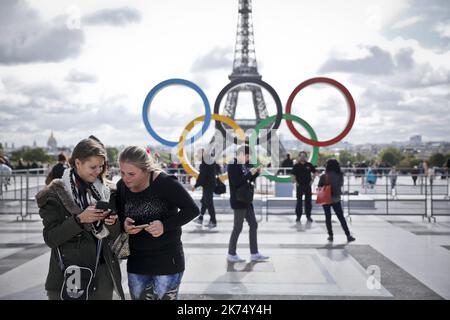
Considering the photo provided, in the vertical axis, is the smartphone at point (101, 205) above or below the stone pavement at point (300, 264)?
above

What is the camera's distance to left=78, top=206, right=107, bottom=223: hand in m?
2.71

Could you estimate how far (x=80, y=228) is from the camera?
2.76m

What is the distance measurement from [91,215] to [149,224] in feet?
1.47

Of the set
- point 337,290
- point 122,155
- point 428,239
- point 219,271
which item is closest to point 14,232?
point 219,271

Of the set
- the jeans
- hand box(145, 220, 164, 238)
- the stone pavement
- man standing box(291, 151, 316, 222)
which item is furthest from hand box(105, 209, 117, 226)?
man standing box(291, 151, 316, 222)

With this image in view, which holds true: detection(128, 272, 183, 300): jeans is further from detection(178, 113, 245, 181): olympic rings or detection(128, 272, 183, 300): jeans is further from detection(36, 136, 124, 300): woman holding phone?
detection(178, 113, 245, 181): olympic rings

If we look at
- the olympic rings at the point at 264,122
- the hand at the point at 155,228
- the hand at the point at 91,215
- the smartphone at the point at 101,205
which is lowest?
the hand at the point at 155,228

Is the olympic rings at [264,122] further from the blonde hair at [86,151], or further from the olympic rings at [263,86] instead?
the blonde hair at [86,151]

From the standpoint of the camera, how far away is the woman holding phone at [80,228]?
280 centimetres

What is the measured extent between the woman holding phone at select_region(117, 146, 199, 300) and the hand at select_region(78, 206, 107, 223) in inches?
13.6

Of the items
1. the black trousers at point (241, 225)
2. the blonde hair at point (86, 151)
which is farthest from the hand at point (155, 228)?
the black trousers at point (241, 225)
